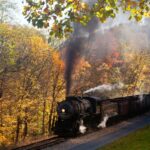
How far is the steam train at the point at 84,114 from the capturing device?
20.2m

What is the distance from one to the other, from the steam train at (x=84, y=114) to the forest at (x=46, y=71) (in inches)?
69.4

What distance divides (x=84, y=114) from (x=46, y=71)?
19.5m

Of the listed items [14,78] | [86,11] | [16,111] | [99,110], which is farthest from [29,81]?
[86,11]

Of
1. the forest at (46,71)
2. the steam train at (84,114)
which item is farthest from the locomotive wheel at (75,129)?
the forest at (46,71)

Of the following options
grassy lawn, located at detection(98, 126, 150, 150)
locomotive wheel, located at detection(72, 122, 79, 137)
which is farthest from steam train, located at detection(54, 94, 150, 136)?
grassy lawn, located at detection(98, 126, 150, 150)

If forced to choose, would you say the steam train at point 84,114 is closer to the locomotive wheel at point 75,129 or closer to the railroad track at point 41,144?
the locomotive wheel at point 75,129

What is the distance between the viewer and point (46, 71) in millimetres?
39562

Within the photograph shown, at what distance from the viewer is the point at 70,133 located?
20000mm

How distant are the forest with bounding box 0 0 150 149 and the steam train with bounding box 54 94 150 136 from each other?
69.4 inches

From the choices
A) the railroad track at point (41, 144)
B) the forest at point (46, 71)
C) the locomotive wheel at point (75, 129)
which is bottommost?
the railroad track at point (41, 144)

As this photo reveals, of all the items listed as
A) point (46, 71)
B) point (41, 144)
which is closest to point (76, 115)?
point (41, 144)

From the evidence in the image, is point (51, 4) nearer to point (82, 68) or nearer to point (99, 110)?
point (99, 110)

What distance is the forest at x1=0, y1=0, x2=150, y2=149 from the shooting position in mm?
29016

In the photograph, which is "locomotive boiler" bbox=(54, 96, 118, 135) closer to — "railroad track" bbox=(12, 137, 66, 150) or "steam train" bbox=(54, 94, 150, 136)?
"steam train" bbox=(54, 94, 150, 136)
